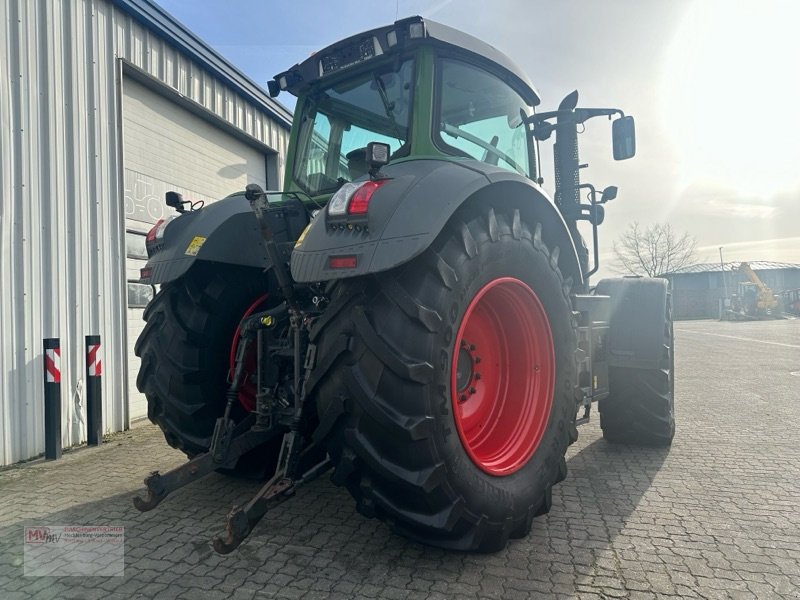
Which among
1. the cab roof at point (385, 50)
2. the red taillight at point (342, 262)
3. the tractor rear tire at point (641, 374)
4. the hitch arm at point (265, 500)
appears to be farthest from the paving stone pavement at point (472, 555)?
the cab roof at point (385, 50)

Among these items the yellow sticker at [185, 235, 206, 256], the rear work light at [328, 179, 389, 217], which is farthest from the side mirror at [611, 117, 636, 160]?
the yellow sticker at [185, 235, 206, 256]

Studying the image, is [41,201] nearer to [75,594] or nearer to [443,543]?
[75,594]

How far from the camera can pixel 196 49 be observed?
259 inches

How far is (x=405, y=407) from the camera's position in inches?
80.2

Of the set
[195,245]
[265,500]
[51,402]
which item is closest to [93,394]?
[51,402]

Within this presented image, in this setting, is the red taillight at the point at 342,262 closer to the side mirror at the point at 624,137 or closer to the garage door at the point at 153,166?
the side mirror at the point at 624,137

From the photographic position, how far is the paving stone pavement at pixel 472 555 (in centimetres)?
220

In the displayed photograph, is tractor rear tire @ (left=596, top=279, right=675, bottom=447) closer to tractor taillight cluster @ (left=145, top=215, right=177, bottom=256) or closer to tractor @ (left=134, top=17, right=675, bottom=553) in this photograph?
tractor @ (left=134, top=17, right=675, bottom=553)

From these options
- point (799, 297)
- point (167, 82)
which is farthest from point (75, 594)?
point (799, 297)

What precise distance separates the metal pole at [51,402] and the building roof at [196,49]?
3.51 meters

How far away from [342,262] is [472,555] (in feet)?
4.72

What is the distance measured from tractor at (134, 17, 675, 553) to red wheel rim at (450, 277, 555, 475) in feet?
0.04

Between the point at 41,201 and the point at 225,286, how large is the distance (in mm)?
2585

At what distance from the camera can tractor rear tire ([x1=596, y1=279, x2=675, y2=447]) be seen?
4.25 meters
